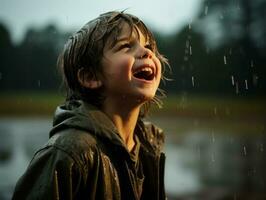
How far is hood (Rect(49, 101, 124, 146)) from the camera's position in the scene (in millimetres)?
2318

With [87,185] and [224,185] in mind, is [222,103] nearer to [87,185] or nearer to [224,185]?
[224,185]

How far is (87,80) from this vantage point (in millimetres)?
2564

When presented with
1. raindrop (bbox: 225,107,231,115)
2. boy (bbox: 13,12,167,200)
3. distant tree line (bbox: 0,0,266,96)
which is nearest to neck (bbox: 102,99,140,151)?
boy (bbox: 13,12,167,200)

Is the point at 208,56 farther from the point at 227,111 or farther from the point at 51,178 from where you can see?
the point at 51,178

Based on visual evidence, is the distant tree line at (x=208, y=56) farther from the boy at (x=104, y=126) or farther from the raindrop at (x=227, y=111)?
the boy at (x=104, y=126)

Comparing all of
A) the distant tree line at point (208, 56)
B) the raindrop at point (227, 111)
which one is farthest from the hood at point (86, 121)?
the raindrop at point (227, 111)

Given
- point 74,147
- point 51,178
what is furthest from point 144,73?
point 51,178

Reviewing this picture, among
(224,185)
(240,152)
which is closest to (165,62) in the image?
(224,185)

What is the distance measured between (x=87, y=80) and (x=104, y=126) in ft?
0.98

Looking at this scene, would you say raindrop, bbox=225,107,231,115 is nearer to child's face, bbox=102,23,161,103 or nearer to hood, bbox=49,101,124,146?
child's face, bbox=102,23,161,103

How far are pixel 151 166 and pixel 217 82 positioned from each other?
19.5 m

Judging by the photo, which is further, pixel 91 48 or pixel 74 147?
pixel 91 48

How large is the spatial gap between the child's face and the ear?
0.04 metres

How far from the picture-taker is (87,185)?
2236mm
